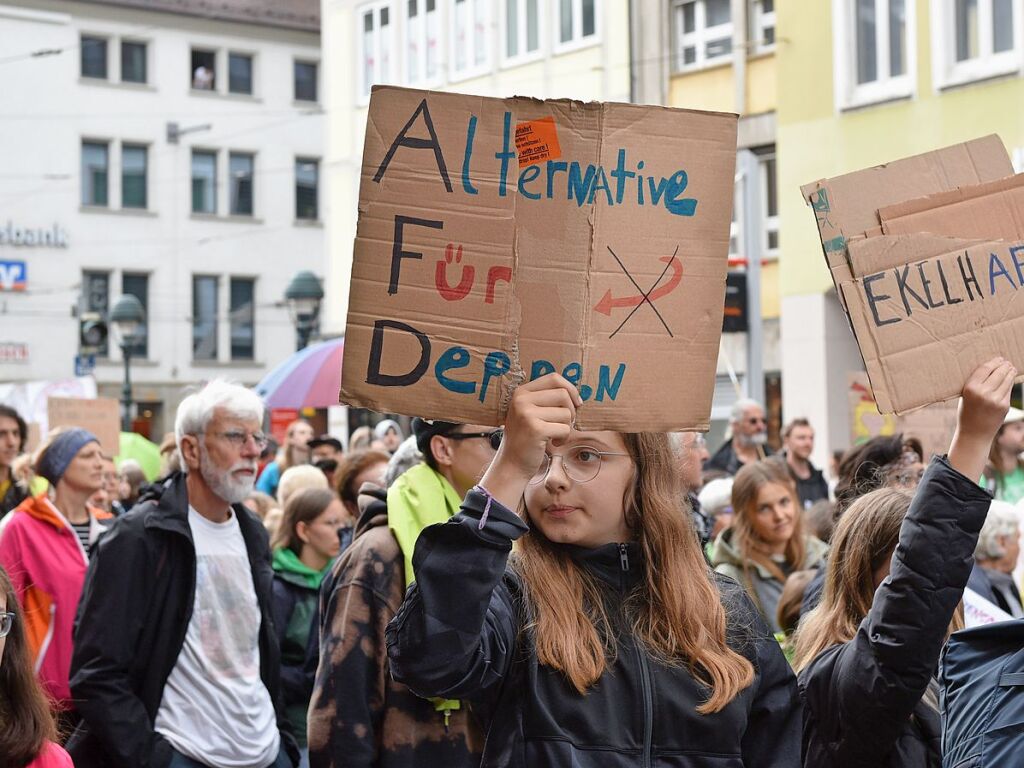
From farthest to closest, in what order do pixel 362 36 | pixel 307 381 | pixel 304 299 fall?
pixel 362 36 < pixel 304 299 < pixel 307 381

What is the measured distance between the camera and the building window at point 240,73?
4666 cm

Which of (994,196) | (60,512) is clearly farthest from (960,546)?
(60,512)

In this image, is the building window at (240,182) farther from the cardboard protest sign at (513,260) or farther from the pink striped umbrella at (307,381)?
the cardboard protest sign at (513,260)

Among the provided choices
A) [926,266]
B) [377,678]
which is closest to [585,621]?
[926,266]

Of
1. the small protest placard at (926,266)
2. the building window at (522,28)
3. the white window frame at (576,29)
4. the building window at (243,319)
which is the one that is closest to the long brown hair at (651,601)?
the small protest placard at (926,266)

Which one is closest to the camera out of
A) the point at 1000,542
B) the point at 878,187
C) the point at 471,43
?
the point at 878,187

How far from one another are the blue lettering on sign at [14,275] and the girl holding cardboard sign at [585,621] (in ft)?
135

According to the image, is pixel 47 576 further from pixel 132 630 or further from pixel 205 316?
pixel 205 316

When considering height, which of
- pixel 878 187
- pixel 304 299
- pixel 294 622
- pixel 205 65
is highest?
pixel 205 65

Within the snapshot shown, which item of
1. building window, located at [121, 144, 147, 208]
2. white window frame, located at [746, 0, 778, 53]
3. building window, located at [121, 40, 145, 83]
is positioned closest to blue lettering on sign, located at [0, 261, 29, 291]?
building window, located at [121, 144, 147, 208]

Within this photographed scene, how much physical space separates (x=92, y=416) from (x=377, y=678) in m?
8.90

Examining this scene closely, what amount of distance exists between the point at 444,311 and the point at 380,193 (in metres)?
0.26

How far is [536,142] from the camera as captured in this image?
10.1 feet

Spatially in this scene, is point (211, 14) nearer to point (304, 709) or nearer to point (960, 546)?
point (304, 709)
